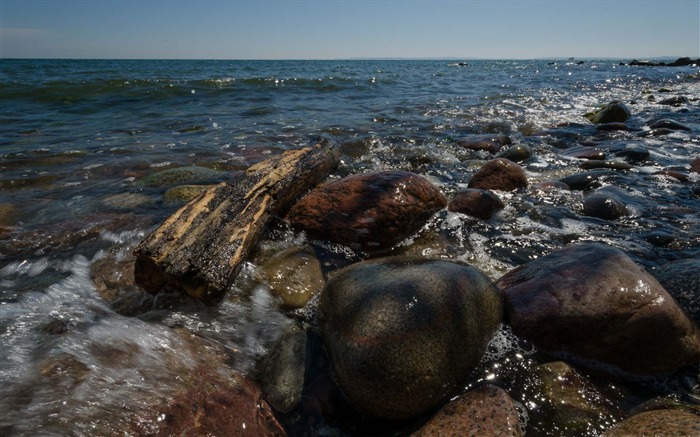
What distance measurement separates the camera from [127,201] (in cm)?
430

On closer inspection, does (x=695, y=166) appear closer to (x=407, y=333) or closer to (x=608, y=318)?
(x=608, y=318)

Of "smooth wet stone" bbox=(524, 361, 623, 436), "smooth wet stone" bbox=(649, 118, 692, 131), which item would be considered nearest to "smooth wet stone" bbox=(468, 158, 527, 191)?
"smooth wet stone" bbox=(524, 361, 623, 436)

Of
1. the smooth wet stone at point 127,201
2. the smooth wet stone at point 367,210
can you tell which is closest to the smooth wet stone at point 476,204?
the smooth wet stone at point 367,210

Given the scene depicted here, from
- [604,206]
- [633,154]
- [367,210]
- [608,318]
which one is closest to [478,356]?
[608,318]

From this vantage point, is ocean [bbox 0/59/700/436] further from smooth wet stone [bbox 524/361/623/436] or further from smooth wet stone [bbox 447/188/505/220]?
smooth wet stone [bbox 524/361/623/436]

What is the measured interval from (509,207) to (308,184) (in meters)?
2.22

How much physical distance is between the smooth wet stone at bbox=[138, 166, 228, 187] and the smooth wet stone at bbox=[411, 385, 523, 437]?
4.15 meters

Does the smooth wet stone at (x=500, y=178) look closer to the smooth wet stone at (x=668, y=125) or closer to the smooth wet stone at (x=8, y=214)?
the smooth wet stone at (x=8, y=214)

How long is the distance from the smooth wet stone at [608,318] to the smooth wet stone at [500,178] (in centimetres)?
233

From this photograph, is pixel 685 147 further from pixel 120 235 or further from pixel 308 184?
pixel 120 235

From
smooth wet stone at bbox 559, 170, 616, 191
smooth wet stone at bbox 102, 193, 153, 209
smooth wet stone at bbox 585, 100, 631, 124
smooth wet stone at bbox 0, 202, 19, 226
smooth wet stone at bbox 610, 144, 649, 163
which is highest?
smooth wet stone at bbox 585, 100, 631, 124

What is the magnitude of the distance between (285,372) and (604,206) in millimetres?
3678

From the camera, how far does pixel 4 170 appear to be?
17.4ft

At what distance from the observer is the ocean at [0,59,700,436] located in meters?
1.94
